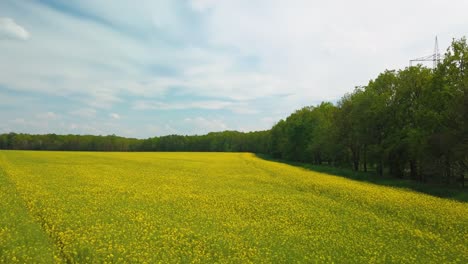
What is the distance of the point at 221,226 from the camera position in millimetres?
17266

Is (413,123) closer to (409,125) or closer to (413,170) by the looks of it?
(409,125)

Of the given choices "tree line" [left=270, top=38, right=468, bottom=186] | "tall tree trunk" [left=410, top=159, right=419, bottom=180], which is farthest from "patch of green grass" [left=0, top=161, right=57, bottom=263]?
"tall tree trunk" [left=410, top=159, right=419, bottom=180]

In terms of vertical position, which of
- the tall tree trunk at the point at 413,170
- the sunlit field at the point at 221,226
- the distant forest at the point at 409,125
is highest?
the distant forest at the point at 409,125

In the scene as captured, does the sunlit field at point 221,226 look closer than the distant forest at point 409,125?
Yes

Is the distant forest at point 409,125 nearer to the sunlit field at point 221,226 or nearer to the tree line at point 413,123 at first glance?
the tree line at point 413,123

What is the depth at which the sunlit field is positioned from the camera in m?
12.9

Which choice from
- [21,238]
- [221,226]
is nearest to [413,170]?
[221,226]

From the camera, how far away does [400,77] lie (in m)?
46.3

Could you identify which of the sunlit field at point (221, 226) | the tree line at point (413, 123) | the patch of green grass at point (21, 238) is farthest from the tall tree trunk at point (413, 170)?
the patch of green grass at point (21, 238)

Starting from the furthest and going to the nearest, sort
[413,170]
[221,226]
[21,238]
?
1. [413,170]
2. [221,226]
3. [21,238]

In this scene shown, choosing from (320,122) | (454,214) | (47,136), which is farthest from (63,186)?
(47,136)

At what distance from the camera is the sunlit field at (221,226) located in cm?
1291

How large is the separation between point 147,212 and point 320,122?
221 feet

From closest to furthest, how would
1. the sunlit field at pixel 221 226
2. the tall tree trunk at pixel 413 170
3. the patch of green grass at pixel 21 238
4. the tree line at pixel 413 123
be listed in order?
the patch of green grass at pixel 21 238, the sunlit field at pixel 221 226, the tree line at pixel 413 123, the tall tree trunk at pixel 413 170
